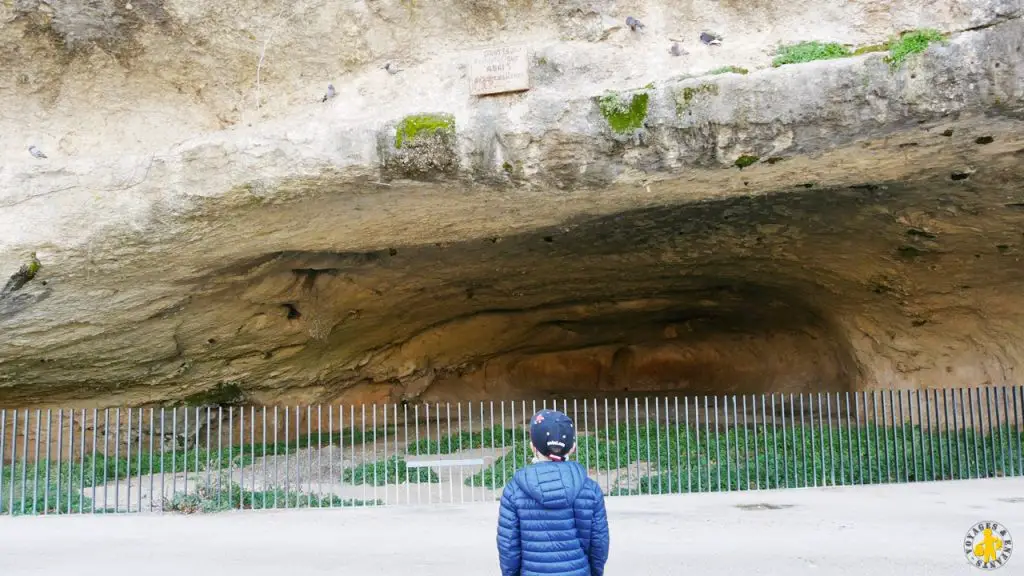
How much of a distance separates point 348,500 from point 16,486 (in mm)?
4856

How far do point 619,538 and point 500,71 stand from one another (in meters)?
4.95

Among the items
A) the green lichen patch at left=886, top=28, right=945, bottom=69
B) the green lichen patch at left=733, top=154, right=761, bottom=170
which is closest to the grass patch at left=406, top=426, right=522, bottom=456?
the green lichen patch at left=733, top=154, right=761, bottom=170

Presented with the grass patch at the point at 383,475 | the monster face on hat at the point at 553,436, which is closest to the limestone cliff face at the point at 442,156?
the grass patch at the point at 383,475

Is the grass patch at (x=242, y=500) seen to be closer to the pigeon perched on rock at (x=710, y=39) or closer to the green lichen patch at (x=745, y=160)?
the green lichen patch at (x=745, y=160)

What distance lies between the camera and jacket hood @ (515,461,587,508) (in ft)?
11.1

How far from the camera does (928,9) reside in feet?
24.1

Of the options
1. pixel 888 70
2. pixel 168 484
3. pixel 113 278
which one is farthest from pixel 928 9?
pixel 168 484

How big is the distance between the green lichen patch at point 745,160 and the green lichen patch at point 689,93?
0.84 metres

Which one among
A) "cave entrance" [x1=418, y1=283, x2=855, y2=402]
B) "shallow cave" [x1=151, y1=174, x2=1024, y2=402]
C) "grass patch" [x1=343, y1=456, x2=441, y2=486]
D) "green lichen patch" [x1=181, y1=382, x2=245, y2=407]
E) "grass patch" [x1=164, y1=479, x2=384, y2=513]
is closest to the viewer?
"grass patch" [x1=164, y1=479, x2=384, y2=513]

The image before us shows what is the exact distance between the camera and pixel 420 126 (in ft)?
26.5

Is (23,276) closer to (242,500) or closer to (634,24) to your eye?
(242,500)

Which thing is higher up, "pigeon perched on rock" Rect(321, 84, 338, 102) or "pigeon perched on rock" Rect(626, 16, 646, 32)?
"pigeon perched on rock" Rect(626, 16, 646, 32)

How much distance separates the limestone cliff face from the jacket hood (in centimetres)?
513

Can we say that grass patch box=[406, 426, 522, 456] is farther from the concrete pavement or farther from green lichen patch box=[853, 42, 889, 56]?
green lichen patch box=[853, 42, 889, 56]
